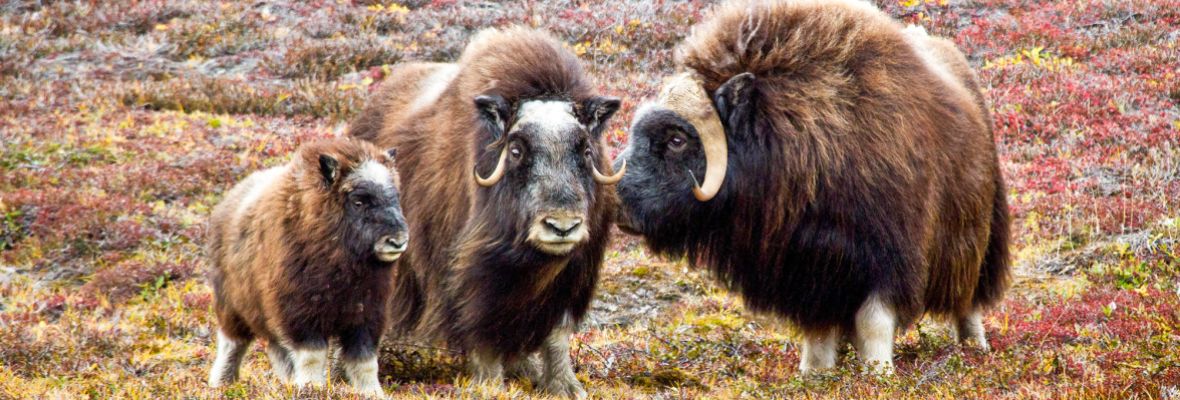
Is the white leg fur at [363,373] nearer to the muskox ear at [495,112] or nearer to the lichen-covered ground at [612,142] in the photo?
the lichen-covered ground at [612,142]

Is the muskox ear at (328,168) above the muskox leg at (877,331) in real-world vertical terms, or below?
above

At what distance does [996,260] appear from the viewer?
249 inches

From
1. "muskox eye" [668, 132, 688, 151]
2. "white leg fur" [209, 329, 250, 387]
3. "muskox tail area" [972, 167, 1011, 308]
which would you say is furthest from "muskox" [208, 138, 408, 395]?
"muskox tail area" [972, 167, 1011, 308]

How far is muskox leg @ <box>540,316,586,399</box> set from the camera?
5.62 m

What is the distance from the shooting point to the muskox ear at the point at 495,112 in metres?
5.25

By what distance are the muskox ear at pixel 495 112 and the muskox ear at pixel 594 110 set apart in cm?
34

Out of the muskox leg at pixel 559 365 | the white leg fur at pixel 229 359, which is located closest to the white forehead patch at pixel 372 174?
the muskox leg at pixel 559 365

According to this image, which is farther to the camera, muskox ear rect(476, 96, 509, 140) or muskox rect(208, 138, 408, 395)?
muskox ear rect(476, 96, 509, 140)

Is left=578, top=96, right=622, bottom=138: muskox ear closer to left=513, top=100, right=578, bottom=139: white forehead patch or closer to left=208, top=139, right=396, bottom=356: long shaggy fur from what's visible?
left=513, top=100, right=578, bottom=139: white forehead patch

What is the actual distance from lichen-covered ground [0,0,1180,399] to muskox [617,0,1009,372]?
1.27ft

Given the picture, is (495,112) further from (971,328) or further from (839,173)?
(971,328)

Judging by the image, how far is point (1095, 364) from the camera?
15.5 ft

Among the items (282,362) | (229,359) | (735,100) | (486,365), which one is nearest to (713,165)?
(735,100)

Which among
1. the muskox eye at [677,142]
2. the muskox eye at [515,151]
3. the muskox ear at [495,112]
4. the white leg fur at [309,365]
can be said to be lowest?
the white leg fur at [309,365]
